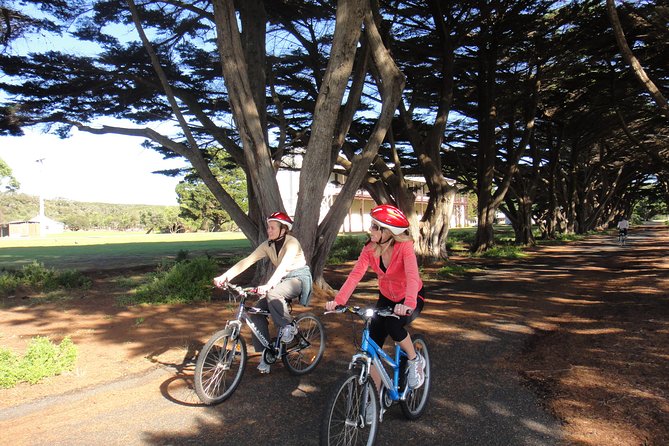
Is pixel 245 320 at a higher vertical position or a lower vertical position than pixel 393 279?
lower

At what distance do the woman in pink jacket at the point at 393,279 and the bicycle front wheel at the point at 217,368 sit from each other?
1318 mm

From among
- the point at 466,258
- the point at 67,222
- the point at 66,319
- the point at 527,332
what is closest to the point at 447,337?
the point at 527,332

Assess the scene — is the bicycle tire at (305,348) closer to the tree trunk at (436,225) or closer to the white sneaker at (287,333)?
the white sneaker at (287,333)

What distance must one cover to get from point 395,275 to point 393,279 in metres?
0.04

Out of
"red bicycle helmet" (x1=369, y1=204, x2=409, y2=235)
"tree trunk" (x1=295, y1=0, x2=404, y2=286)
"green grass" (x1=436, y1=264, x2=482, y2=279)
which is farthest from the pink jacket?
"green grass" (x1=436, y1=264, x2=482, y2=279)

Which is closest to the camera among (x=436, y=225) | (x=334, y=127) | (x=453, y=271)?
(x=334, y=127)

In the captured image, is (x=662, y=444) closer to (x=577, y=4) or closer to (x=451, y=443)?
(x=451, y=443)

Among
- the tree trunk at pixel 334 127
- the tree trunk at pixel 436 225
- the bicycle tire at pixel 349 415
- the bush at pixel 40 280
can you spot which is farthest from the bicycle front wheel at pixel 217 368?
the tree trunk at pixel 436 225

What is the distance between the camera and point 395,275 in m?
3.70

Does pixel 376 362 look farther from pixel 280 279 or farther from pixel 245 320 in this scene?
pixel 245 320

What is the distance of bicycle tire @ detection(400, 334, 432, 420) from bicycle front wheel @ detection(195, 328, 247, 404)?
154 centimetres

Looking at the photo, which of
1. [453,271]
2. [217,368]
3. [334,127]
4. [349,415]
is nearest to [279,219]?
[217,368]

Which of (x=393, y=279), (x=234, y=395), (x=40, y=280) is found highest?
(x=393, y=279)

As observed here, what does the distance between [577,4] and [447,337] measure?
11.1 m
